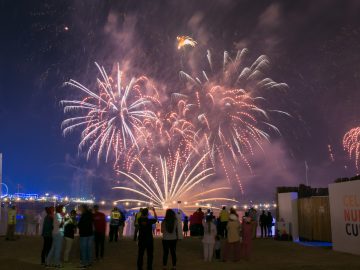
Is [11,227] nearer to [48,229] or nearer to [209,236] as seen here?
[48,229]

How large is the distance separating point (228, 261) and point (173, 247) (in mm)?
2960

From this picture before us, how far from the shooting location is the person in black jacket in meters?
12.3

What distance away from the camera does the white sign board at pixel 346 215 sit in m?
15.7

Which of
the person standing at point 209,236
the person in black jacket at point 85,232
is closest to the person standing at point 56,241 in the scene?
the person in black jacket at point 85,232

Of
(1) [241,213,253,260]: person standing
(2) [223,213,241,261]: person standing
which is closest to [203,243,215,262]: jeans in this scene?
(2) [223,213,241,261]: person standing

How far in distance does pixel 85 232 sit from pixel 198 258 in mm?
4222

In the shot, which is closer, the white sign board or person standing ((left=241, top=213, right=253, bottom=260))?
person standing ((left=241, top=213, right=253, bottom=260))

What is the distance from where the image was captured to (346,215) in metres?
16.5

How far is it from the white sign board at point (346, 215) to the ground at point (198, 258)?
1.67 ft

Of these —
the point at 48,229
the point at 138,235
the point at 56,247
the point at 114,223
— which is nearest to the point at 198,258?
the point at 138,235

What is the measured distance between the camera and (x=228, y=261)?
554 inches

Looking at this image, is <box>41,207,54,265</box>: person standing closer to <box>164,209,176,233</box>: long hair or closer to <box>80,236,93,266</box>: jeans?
<box>80,236,93,266</box>: jeans

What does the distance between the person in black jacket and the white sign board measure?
365 inches

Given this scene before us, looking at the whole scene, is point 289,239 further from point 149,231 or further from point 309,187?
point 149,231
